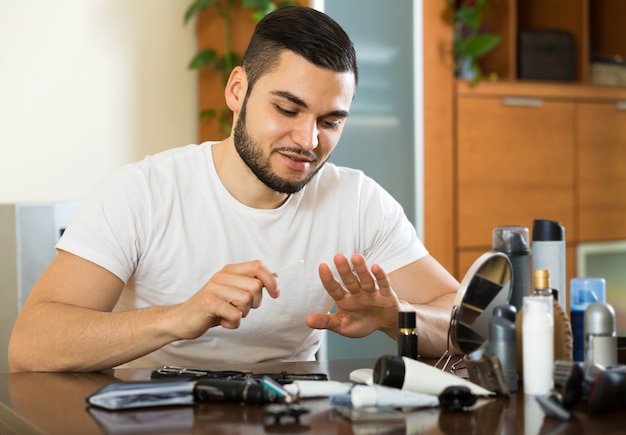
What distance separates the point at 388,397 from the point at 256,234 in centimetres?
78

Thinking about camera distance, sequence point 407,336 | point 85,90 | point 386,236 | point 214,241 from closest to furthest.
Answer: point 407,336 < point 214,241 < point 386,236 < point 85,90

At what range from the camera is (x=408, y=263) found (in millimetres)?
→ 2031

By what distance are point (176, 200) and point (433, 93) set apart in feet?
6.61

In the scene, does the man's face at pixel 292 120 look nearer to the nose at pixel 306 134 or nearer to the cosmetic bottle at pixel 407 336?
the nose at pixel 306 134

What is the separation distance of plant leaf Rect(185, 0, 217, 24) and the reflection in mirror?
7.45 ft

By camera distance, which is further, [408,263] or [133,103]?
[133,103]

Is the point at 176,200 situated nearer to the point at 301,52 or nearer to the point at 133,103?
the point at 301,52

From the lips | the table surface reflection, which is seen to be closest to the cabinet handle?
the lips

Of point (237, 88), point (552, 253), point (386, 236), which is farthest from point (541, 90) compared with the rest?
point (552, 253)

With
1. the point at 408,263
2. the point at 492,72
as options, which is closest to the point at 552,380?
the point at 408,263

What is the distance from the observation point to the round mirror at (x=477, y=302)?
4.59 ft

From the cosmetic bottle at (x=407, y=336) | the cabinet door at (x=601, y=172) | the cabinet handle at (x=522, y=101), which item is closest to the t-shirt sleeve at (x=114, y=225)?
the cosmetic bottle at (x=407, y=336)

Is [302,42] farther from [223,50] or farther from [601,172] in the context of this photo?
[601,172]

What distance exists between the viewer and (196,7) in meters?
3.47
